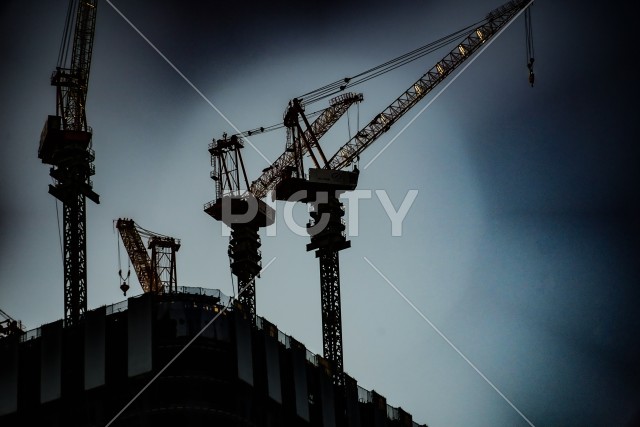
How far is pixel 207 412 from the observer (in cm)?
14438

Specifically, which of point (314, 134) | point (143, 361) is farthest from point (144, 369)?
point (314, 134)

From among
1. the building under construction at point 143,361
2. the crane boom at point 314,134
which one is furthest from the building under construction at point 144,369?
the crane boom at point 314,134

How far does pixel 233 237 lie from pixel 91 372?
55.6 meters

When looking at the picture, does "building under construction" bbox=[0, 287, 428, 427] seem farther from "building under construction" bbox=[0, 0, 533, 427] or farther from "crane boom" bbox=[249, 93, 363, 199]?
"crane boom" bbox=[249, 93, 363, 199]

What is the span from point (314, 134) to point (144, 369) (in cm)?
6141

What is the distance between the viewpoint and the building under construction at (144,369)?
145 m

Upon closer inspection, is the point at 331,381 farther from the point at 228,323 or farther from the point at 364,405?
the point at 228,323

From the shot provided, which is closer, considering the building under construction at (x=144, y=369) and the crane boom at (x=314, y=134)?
the building under construction at (x=144, y=369)

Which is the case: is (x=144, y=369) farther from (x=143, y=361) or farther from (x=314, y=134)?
(x=314, y=134)

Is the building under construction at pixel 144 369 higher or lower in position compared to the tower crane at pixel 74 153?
lower

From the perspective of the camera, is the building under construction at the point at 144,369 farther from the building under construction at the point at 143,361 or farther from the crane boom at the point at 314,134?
the crane boom at the point at 314,134

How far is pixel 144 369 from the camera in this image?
145 meters

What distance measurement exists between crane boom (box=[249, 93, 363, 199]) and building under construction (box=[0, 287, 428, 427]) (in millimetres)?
46971

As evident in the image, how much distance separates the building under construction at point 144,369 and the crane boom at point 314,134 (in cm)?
4697
